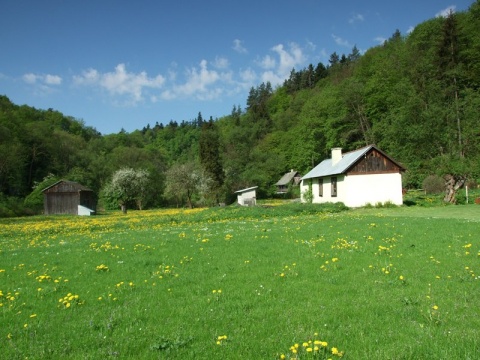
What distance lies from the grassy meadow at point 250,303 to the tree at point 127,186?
175ft

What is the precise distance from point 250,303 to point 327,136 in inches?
3229

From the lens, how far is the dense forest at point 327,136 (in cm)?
3997

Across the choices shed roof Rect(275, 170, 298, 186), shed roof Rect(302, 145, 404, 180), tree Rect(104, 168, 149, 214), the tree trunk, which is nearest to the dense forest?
the tree trunk

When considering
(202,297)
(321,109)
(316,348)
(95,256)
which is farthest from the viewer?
(321,109)

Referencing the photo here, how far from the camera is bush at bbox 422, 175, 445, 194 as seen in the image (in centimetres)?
5244

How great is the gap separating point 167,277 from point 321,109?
87.4 meters

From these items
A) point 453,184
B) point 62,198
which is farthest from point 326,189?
point 62,198

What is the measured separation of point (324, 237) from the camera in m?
14.6

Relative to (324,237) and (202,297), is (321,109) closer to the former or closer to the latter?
(324,237)

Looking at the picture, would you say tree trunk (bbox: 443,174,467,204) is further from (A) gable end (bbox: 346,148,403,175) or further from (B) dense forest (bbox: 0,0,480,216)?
(A) gable end (bbox: 346,148,403,175)

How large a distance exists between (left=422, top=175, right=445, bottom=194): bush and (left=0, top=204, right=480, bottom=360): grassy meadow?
46047mm

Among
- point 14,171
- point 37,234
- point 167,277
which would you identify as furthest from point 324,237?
point 14,171

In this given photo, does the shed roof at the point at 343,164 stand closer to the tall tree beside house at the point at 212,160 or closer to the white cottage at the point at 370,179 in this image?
the white cottage at the point at 370,179

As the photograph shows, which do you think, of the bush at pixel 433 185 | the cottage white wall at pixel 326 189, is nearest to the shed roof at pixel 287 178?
Answer: the bush at pixel 433 185
